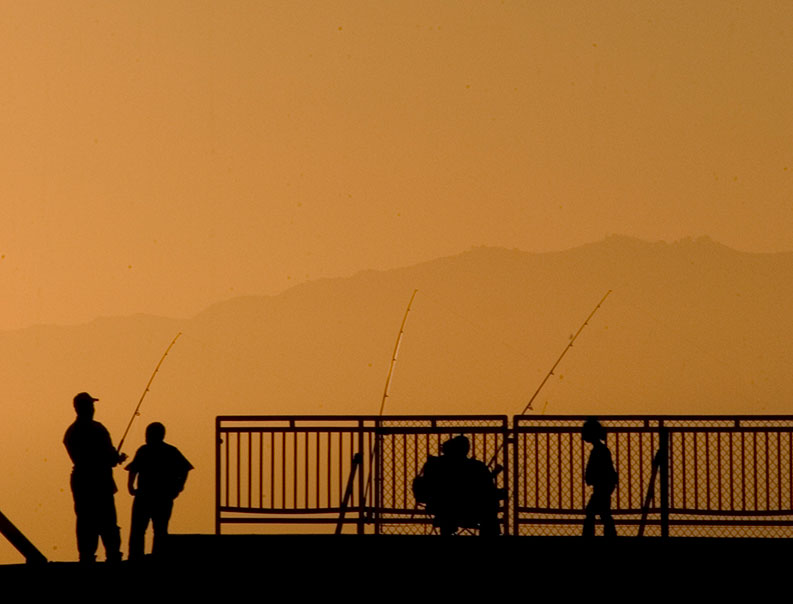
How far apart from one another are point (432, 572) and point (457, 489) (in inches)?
50.9

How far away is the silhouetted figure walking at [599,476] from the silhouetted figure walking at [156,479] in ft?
13.9

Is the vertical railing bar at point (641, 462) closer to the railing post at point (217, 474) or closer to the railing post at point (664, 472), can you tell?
the railing post at point (664, 472)

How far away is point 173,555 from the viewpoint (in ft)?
45.4

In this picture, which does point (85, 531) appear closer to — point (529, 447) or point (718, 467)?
point (529, 447)

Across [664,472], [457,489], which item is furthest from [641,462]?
[457,489]

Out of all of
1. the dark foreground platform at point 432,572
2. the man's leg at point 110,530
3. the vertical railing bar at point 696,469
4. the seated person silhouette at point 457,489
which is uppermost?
the vertical railing bar at point 696,469

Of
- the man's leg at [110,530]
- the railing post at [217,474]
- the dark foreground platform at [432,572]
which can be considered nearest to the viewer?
the dark foreground platform at [432,572]

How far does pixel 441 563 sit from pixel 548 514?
279cm

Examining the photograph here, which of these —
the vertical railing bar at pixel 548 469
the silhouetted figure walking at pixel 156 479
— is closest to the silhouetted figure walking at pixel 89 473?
the silhouetted figure walking at pixel 156 479

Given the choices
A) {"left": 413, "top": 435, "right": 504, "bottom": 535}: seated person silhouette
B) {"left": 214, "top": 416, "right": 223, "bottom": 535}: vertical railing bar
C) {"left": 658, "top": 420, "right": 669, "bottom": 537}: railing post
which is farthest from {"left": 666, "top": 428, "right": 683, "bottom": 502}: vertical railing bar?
{"left": 214, "top": 416, "right": 223, "bottom": 535}: vertical railing bar

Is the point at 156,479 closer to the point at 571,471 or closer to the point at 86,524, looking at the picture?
the point at 86,524

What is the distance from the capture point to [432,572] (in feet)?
41.6

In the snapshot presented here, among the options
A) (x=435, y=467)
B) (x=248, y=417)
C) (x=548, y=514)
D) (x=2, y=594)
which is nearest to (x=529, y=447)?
(x=548, y=514)

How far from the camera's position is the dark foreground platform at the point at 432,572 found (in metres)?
11.9
